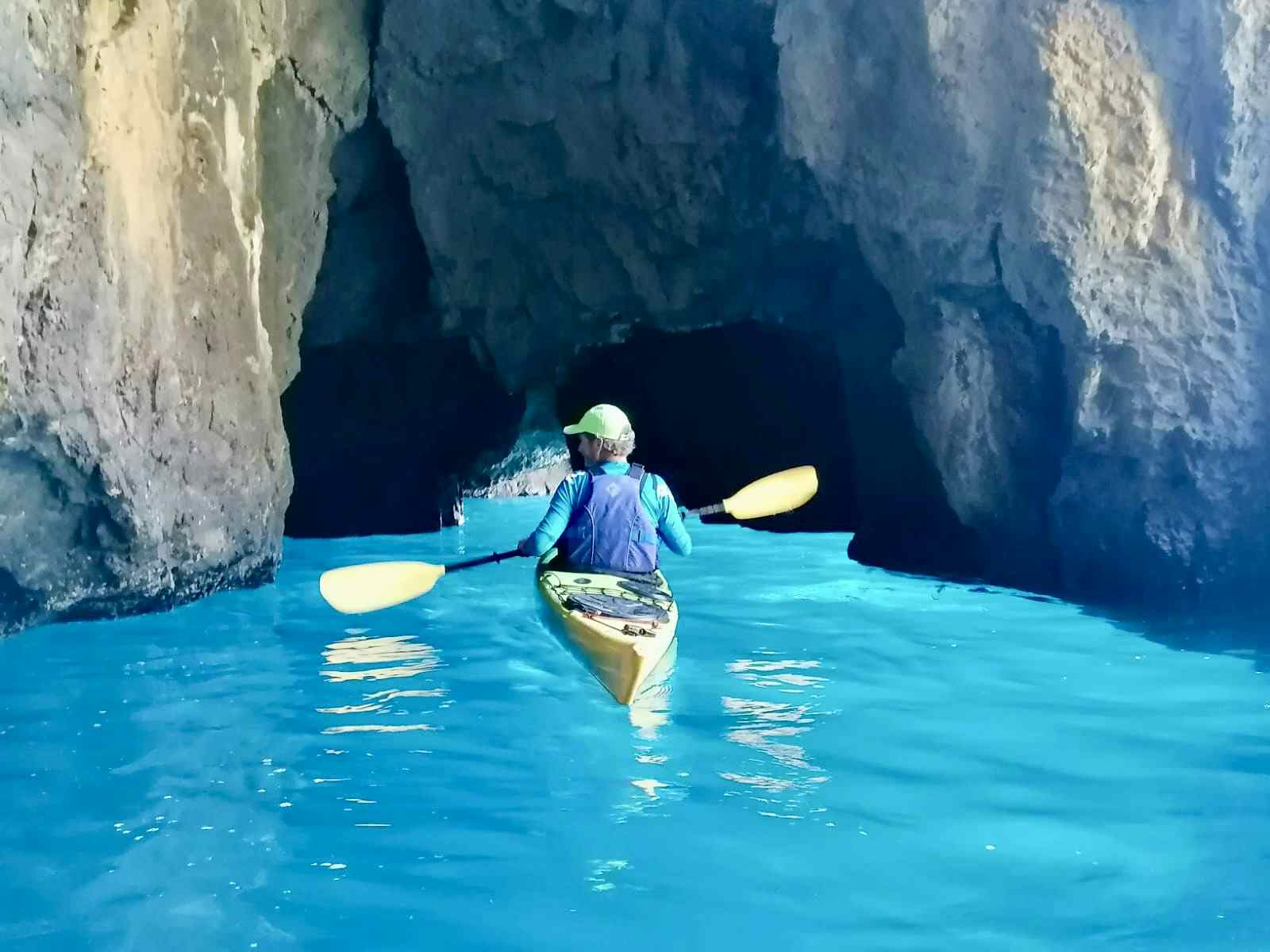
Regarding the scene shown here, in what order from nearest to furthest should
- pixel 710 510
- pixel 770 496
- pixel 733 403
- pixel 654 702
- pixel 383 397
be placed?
pixel 654 702 → pixel 710 510 → pixel 770 496 → pixel 383 397 → pixel 733 403

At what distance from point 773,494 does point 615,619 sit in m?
2.53

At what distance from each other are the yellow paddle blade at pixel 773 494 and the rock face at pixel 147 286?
3381 millimetres

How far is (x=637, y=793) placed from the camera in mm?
3762

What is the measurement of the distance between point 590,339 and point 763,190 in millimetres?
2670

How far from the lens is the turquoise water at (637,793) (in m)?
2.90

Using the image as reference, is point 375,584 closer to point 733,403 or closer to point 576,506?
point 576,506

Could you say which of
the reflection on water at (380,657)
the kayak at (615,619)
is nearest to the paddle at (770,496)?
the kayak at (615,619)

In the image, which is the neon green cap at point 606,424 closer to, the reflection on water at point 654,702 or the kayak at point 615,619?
the kayak at point 615,619

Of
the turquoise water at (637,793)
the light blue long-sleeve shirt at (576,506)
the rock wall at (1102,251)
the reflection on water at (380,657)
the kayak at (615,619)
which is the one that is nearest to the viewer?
the turquoise water at (637,793)

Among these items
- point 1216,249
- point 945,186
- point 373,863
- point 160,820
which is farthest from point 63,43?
point 1216,249

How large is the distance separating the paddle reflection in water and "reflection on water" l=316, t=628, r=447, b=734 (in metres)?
1.24

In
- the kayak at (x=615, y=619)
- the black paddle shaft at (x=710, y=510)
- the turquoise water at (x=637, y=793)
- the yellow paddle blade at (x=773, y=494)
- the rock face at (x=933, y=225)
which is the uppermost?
the rock face at (x=933, y=225)

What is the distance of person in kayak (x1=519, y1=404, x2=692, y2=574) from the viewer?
19.0 ft

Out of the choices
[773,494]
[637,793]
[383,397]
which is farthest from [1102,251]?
[383,397]
